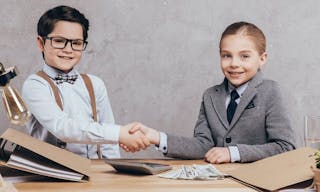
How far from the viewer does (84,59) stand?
2799mm

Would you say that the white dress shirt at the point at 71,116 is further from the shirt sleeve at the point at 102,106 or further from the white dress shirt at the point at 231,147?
the white dress shirt at the point at 231,147

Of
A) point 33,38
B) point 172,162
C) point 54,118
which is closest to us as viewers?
point 172,162

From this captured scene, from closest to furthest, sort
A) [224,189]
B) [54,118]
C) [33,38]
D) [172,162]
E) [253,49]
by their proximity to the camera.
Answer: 1. [224,189]
2. [172,162]
3. [54,118]
4. [253,49]
5. [33,38]

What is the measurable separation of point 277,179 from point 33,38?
175cm

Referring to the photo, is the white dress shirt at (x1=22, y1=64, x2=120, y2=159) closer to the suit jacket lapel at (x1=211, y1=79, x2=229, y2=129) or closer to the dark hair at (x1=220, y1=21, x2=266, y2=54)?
the suit jacket lapel at (x1=211, y1=79, x2=229, y2=129)

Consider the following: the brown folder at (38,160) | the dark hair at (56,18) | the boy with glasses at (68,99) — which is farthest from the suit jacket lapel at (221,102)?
the brown folder at (38,160)

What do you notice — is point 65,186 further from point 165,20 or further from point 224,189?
point 165,20

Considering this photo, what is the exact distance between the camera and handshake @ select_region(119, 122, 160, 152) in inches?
75.1

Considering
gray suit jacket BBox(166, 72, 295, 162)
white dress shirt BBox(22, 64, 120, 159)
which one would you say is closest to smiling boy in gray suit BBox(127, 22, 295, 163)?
gray suit jacket BBox(166, 72, 295, 162)

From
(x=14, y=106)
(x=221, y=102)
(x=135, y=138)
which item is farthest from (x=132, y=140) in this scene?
(x=14, y=106)

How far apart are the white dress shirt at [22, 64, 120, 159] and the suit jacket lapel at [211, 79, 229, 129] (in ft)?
1.21

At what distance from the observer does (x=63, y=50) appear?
82.0 inches

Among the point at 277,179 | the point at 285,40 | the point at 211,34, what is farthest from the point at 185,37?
the point at 277,179

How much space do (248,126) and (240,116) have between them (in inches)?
1.7
